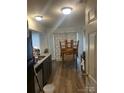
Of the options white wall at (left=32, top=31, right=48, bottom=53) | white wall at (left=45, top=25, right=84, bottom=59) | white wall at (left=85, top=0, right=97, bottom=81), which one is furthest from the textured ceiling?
white wall at (left=45, top=25, right=84, bottom=59)

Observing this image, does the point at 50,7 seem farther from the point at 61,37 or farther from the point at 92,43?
the point at 61,37

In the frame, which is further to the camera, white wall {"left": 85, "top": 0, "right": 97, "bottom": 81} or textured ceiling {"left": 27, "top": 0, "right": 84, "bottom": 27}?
textured ceiling {"left": 27, "top": 0, "right": 84, "bottom": 27}

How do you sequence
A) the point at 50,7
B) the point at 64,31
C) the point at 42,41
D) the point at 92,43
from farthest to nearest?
the point at 64,31 < the point at 42,41 < the point at 50,7 < the point at 92,43

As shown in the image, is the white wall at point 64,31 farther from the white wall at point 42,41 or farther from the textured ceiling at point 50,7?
the textured ceiling at point 50,7

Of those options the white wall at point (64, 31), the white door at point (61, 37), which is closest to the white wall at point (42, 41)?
the white wall at point (64, 31)

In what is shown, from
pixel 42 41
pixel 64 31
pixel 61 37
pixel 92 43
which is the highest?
pixel 64 31

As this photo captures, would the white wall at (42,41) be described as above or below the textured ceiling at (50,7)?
below

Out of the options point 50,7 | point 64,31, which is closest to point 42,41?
point 64,31

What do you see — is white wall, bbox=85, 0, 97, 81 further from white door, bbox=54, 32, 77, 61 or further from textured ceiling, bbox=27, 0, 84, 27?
white door, bbox=54, 32, 77, 61
